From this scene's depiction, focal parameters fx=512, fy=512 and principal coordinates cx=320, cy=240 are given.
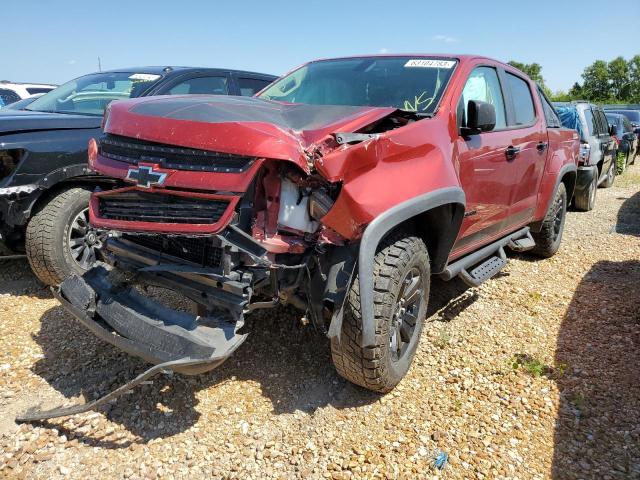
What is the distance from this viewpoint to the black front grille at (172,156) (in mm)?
2354

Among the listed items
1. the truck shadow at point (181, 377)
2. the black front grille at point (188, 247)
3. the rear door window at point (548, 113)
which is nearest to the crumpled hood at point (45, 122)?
the truck shadow at point (181, 377)

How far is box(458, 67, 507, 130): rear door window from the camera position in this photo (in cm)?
351

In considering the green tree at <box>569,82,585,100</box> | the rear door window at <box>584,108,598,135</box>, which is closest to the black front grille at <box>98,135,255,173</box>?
the rear door window at <box>584,108,598,135</box>

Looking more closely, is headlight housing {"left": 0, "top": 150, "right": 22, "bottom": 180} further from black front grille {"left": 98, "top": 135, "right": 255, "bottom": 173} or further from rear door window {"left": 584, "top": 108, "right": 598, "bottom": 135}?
rear door window {"left": 584, "top": 108, "right": 598, "bottom": 135}

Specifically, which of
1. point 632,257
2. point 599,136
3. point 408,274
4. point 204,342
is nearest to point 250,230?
point 204,342

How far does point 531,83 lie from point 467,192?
2355 mm

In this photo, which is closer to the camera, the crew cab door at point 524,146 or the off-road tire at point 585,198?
the crew cab door at point 524,146

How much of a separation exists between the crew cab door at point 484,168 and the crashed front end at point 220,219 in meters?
1.00

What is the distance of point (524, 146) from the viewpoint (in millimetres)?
4332

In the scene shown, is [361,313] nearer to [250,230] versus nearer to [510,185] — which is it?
[250,230]

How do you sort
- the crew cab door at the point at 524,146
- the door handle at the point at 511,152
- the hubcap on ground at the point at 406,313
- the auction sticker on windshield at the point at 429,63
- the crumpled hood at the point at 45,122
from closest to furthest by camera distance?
the hubcap on ground at the point at 406,313 → the auction sticker on windshield at the point at 429,63 → the crumpled hood at the point at 45,122 → the door handle at the point at 511,152 → the crew cab door at the point at 524,146

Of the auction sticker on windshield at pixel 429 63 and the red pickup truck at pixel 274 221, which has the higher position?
the auction sticker on windshield at pixel 429 63

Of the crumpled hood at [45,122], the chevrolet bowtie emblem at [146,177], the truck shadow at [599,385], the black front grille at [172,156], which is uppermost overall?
the crumpled hood at [45,122]

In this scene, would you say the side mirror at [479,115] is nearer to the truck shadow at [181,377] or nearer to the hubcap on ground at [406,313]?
the hubcap on ground at [406,313]
